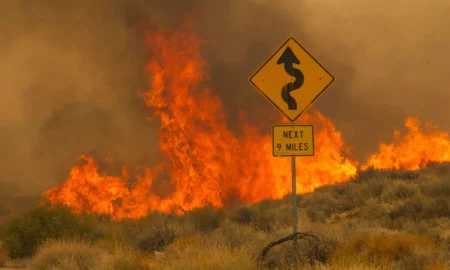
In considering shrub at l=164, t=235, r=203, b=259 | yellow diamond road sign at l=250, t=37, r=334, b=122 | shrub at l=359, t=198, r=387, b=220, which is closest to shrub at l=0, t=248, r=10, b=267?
shrub at l=164, t=235, r=203, b=259

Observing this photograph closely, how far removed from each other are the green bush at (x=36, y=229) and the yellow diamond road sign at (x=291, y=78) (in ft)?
25.3

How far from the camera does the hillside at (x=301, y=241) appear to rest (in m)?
9.10

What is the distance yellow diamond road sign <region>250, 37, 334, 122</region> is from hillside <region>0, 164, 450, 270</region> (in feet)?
8.81

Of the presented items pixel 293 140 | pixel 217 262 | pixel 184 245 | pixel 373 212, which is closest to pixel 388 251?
pixel 293 140

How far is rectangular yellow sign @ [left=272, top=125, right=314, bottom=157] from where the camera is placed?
31.4ft

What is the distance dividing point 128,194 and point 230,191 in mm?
5927

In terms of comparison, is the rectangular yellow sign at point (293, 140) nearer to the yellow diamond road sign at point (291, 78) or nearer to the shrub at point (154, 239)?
the yellow diamond road sign at point (291, 78)

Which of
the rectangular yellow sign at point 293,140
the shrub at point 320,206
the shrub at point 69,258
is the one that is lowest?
the shrub at point 69,258

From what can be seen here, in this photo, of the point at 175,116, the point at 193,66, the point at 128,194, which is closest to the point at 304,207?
the point at 128,194

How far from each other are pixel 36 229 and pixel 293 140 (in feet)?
28.2

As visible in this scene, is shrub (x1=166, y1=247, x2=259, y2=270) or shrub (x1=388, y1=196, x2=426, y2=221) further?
shrub (x1=388, y1=196, x2=426, y2=221)

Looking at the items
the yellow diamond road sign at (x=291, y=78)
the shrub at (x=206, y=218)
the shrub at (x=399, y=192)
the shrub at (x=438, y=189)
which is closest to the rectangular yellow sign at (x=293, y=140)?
the yellow diamond road sign at (x=291, y=78)

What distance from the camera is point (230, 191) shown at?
30812 millimetres

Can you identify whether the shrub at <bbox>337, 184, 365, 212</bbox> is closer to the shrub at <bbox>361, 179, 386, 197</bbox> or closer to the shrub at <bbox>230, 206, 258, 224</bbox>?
the shrub at <bbox>361, 179, 386, 197</bbox>
